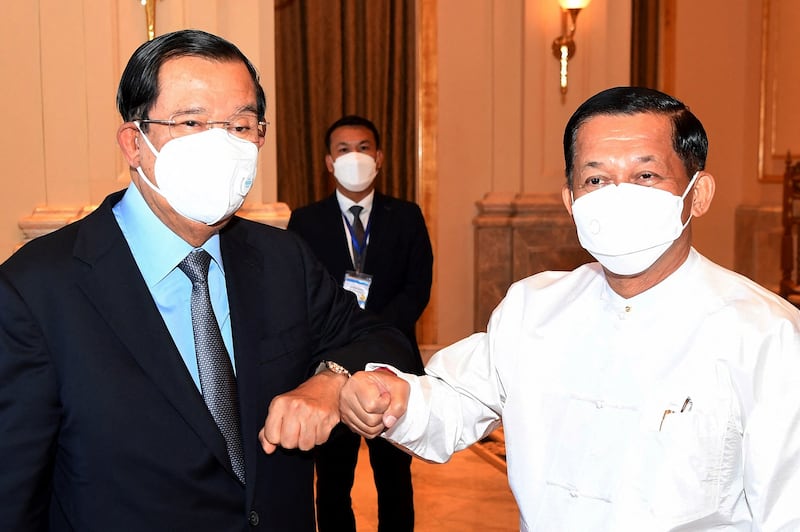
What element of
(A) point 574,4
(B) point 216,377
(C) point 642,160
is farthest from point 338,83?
(B) point 216,377

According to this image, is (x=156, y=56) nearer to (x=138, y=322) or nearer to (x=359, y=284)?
(x=138, y=322)

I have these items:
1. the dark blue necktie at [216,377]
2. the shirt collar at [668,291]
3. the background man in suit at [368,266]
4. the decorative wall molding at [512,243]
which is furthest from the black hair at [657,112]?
the decorative wall molding at [512,243]

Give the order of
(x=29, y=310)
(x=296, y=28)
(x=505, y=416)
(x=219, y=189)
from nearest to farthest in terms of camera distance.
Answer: (x=29, y=310) → (x=219, y=189) → (x=505, y=416) → (x=296, y=28)

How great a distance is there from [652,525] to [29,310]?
1232 millimetres

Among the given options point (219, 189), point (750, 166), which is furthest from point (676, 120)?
point (750, 166)

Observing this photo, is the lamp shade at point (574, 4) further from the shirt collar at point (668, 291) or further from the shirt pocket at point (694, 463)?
the shirt pocket at point (694, 463)

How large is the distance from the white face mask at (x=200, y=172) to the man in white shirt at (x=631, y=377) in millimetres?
482

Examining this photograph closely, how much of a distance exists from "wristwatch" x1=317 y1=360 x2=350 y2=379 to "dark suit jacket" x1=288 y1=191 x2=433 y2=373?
2.27 m

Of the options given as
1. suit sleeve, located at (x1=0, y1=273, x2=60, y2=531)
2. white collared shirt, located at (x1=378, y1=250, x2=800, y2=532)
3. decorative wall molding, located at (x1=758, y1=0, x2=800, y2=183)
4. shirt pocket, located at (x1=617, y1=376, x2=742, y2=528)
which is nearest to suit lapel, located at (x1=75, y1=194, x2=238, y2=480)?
suit sleeve, located at (x1=0, y1=273, x2=60, y2=531)

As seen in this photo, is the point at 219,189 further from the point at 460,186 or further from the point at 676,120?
the point at 460,186

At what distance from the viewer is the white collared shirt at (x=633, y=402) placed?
72.6 inches

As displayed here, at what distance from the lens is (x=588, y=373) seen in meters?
2.10

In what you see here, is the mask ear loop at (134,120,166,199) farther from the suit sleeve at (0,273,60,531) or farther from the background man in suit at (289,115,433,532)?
the background man in suit at (289,115,433,532)

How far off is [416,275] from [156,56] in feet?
9.03
